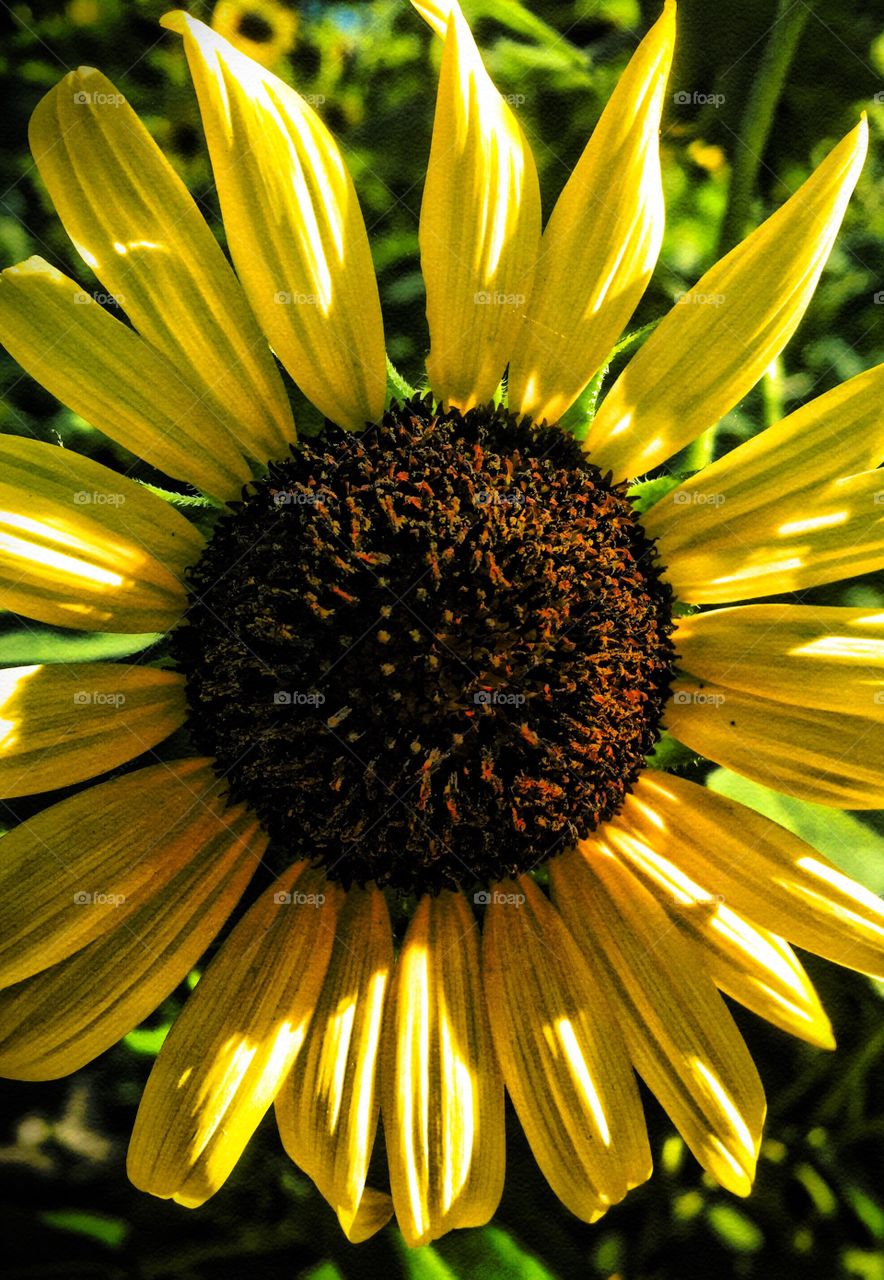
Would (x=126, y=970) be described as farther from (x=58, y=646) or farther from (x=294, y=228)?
(x=294, y=228)

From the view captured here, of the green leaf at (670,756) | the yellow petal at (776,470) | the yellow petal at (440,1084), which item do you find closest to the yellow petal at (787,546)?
the yellow petal at (776,470)

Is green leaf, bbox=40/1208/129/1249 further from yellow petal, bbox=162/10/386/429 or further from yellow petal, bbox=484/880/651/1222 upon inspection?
yellow petal, bbox=162/10/386/429

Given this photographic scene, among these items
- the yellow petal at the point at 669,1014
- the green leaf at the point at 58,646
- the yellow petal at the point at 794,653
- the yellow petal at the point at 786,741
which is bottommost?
the green leaf at the point at 58,646

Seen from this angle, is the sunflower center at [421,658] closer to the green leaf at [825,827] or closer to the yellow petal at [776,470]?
the yellow petal at [776,470]

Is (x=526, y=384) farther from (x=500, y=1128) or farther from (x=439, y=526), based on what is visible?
(x=500, y=1128)

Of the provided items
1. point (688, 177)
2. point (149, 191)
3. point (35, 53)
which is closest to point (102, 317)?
point (149, 191)

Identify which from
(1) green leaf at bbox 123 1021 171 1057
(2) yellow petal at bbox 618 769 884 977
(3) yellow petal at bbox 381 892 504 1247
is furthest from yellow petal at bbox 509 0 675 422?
(1) green leaf at bbox 123 1021 171 1057
